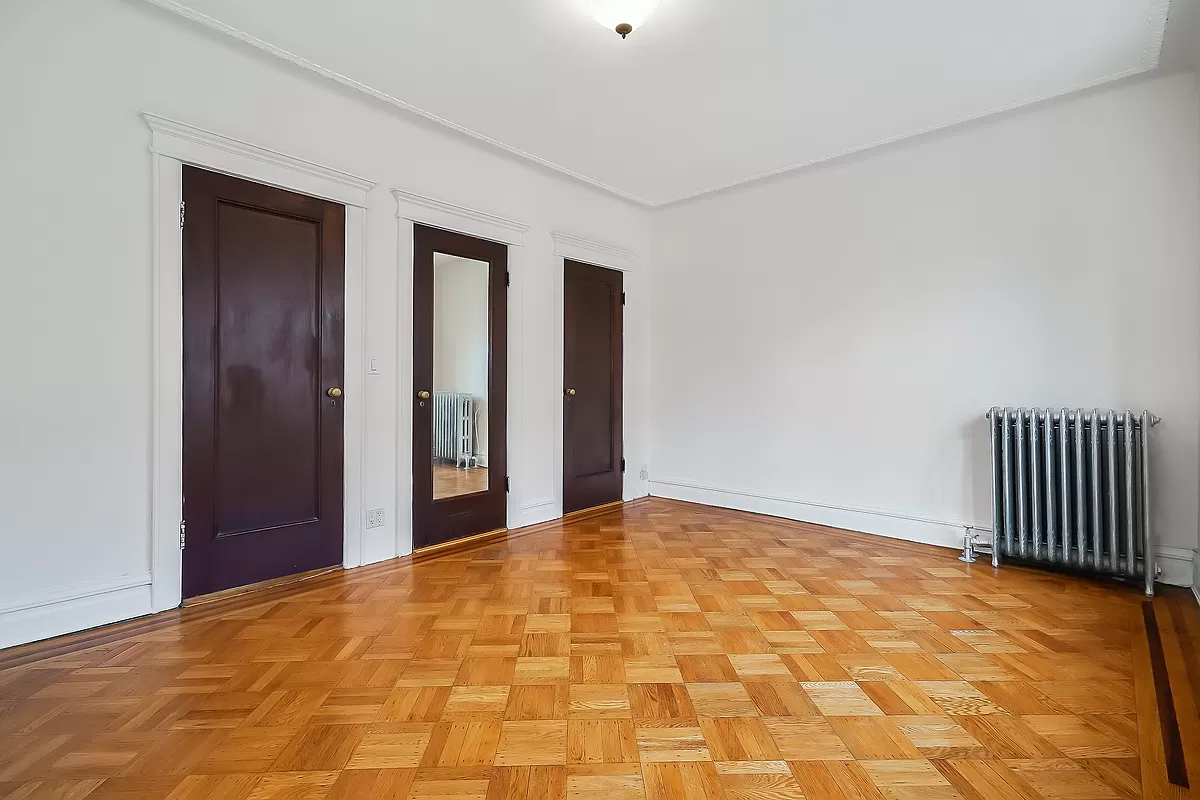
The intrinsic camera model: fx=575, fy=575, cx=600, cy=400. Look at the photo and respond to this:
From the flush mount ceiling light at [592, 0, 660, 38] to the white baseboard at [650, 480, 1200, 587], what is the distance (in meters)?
3.26

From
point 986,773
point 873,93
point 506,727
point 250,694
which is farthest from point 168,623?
point 873,93

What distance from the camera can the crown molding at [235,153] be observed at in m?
2.48

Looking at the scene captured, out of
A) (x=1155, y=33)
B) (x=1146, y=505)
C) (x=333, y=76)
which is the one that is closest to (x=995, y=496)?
(x=1146, y=505)

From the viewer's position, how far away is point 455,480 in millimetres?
3662

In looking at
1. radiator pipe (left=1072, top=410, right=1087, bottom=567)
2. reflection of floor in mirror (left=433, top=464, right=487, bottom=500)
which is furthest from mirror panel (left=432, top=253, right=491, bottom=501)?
radiator pipe (left=1072, top=410, right=1087, bottom=567)

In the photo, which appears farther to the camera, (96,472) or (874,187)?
(874,187)

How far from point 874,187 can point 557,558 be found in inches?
126

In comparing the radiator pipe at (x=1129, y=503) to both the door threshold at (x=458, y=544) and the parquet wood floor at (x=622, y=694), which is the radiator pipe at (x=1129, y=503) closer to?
the parquet wood floor at (x=622, y=694)

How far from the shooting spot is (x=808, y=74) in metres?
2.86

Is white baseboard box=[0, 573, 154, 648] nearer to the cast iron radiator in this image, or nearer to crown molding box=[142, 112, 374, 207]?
crown molding box=[142, 112, 374, 207]

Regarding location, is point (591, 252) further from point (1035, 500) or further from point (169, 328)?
point (1035, 500)

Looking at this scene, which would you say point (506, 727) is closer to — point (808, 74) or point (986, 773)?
point (986, 773)

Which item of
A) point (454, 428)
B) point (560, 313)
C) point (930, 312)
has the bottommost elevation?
point (454, 428)

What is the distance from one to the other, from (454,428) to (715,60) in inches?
98.5
